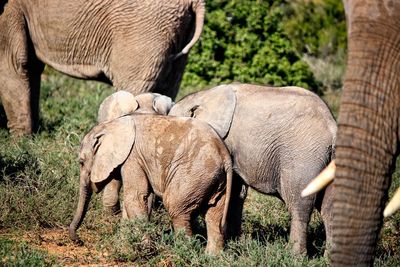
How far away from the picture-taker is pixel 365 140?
4.33 meters

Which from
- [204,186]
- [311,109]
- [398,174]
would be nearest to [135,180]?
[204,186]

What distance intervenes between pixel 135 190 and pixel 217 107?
75 cm

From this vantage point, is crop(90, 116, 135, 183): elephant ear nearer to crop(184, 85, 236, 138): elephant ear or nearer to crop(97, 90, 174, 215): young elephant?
crop(97, 90, 174, 215): young elephant

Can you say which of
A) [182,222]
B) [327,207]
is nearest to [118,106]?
[182,222]

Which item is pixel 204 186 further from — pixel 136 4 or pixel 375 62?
pixel 136 4

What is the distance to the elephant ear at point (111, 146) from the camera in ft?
20.4

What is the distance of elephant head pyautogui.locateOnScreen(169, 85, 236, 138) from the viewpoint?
250 inches

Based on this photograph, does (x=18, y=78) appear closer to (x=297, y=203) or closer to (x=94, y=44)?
(x=94, y=44)

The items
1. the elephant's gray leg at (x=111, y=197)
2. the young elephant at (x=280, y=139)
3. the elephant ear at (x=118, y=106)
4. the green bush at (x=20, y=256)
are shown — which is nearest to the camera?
the green bush at (x=20, y=256)

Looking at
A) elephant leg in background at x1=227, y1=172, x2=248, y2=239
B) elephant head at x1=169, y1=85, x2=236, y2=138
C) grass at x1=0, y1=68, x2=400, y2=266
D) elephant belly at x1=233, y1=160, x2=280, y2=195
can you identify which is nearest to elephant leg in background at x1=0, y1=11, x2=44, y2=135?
grass at x1=0, y1=68, x2=400, y2=266

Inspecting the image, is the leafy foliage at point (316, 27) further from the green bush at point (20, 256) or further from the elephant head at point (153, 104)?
the green bush at point (20, 256)

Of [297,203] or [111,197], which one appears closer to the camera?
[297,203]

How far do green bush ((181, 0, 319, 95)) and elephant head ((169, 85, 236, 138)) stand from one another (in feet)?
16.3

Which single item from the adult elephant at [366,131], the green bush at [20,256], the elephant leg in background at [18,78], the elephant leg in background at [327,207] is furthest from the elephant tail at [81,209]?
the elephant leg in background at [18,78]
